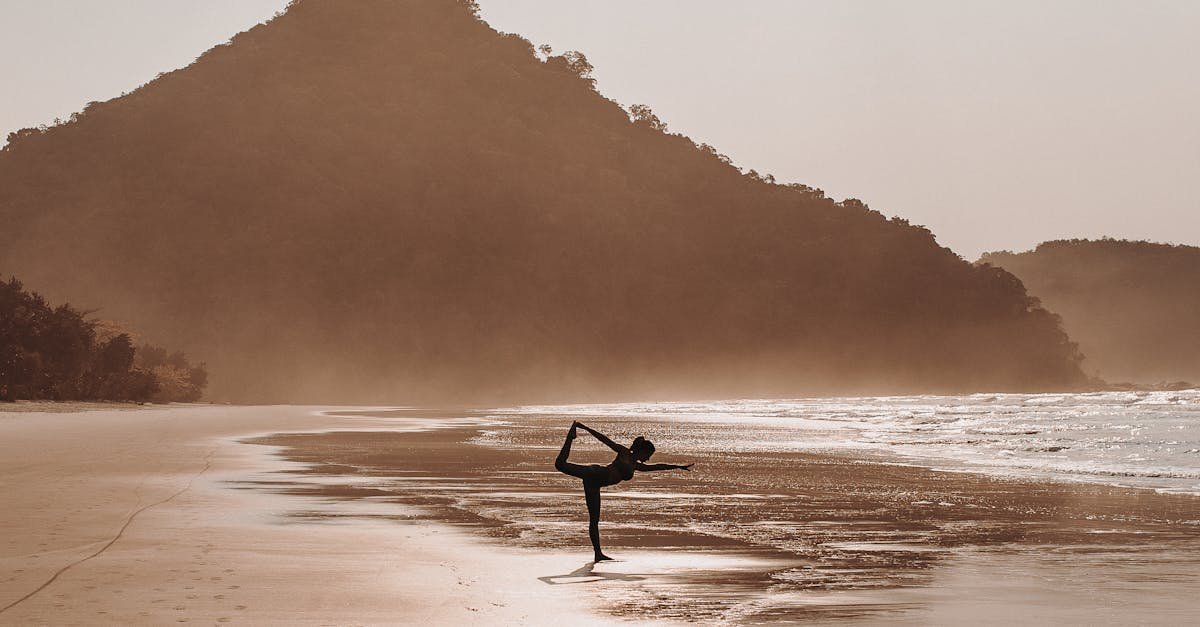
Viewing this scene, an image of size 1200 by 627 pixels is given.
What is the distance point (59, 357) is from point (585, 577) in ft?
230

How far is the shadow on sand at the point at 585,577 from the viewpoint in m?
12.5

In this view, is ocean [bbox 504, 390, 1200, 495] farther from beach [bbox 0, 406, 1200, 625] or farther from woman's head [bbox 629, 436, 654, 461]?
woman's head [bbox 629, 436, 654, 461]

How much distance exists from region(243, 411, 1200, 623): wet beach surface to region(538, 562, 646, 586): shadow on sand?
30 mm

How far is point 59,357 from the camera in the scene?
75875 millimetres

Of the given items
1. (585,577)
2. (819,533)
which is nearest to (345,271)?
(819,533)

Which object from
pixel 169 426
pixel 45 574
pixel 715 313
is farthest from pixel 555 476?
pixel 715 313

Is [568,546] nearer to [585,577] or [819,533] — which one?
[585,577]

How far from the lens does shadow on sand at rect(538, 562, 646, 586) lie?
41.0ft

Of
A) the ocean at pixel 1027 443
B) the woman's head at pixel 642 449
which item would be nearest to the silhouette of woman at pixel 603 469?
the woman's head at pixel 642 449

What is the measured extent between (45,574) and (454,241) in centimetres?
18209

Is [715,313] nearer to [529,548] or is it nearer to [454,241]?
[454,241]

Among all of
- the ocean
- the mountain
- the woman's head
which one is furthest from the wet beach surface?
the mountain

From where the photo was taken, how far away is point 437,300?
188 metres

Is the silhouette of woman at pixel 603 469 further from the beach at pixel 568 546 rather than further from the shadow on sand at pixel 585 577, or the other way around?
the shadow on sand at pixel 585 577
